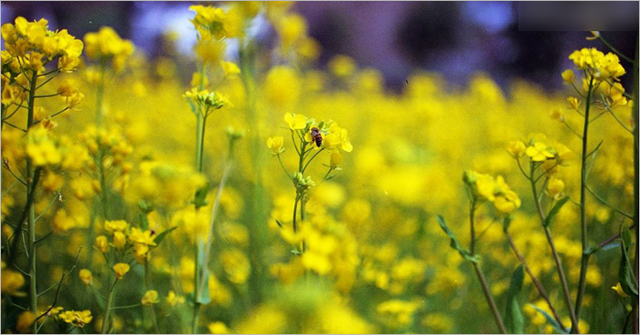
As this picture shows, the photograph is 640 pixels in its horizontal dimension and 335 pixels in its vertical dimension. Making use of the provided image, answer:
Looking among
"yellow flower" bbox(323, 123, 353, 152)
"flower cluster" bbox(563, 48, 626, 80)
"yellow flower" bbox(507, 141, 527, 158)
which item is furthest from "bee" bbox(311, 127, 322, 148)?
"flower cluster" bbox(563, 48, 626, 80)

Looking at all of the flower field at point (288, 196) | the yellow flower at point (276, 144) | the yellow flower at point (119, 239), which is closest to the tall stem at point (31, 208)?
the flower field at point (288, 196)

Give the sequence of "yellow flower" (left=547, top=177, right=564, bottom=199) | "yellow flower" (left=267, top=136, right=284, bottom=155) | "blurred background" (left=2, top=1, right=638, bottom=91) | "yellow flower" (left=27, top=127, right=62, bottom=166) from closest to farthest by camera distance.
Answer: "yellow flower" (left=27, top=127, right=62, bottom=166), "yellow flower" (left=267, top=136, right=284, bottom=155), "yellow flower" (left=547, top=177, right=564, bottom=199), "blurred background" (left=2, top=1, right=638, bottom=91)

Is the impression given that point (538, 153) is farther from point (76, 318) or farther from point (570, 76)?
point (76, 318)

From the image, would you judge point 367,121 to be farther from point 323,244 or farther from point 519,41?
point 323,244

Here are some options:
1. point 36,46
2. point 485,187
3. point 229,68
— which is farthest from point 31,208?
point 485,187

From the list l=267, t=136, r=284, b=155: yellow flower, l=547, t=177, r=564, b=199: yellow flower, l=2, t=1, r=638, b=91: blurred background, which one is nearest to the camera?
l=267, t=136, r=284, b=155: yellow flower

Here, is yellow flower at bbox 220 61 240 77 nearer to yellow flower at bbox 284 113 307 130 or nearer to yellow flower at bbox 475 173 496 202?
yellow flower at bbox 284 113 307 130

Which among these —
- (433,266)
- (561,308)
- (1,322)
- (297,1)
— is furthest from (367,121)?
(1,322)
